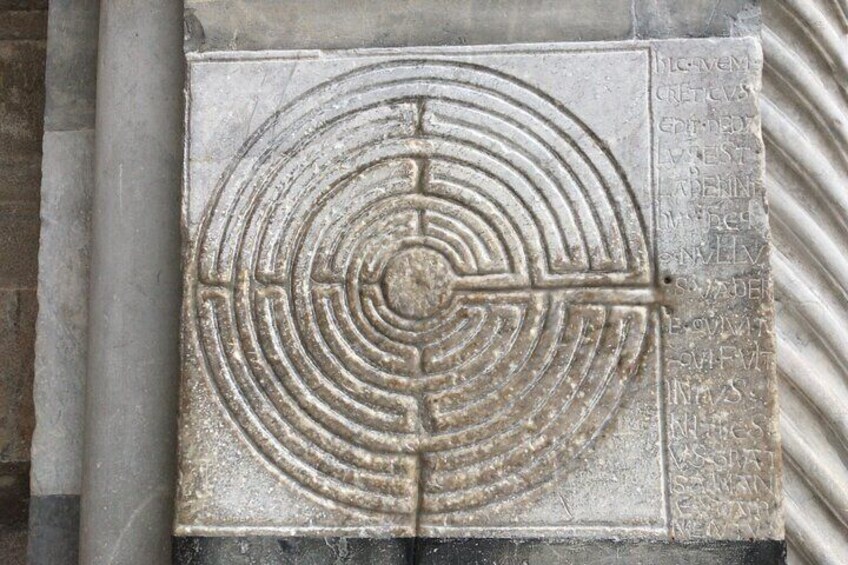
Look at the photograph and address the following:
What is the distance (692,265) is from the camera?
8.17 feet

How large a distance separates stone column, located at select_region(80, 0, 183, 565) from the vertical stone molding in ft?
6.15

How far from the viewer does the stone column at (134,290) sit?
266 cm

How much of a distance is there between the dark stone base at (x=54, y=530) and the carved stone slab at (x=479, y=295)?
0.49 m

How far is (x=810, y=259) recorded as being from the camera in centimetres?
281

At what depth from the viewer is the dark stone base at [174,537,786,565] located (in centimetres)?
241

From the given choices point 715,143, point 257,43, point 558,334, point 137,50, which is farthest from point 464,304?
point 137,50

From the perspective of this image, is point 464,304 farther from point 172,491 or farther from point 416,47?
point 172,491

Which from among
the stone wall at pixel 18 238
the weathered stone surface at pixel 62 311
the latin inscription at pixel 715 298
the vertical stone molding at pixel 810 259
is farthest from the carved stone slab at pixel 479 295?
the stone wall at pixel 18 238

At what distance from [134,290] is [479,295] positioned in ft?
3.50

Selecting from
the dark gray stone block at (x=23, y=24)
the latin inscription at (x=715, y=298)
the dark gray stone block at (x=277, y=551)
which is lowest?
the dark gray stone block at (x=277, y=551)

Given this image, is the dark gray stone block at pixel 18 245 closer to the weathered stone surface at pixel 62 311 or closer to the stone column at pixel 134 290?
the weathered stone surface at pixel 62 311

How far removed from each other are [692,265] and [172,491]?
5.46ft

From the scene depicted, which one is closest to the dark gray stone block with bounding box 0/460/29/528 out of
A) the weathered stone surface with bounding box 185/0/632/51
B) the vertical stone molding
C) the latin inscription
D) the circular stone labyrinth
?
the circular stone labyrinth

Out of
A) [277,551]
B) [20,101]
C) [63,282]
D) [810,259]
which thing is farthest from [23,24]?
[810,259]
